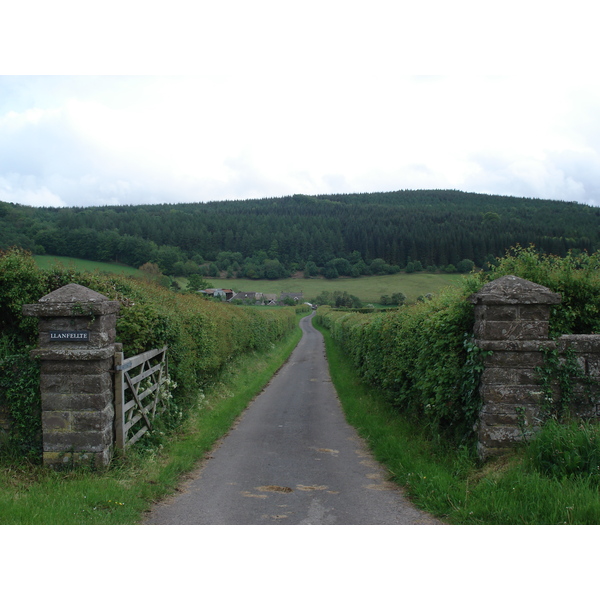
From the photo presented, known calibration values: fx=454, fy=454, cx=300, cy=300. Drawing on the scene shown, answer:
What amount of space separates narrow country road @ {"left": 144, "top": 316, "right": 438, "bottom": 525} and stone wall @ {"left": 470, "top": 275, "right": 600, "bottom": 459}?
5.45 ft

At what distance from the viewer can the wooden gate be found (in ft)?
20.6

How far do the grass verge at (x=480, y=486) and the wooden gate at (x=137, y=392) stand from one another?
3.84 meters

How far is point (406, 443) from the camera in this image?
24.5ft

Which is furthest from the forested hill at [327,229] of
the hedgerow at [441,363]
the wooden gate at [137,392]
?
the hedgerow at [441,363]

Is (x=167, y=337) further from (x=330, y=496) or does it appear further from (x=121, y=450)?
(x=330, y=496)

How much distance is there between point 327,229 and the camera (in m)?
117

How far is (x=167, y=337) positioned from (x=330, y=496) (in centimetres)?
467

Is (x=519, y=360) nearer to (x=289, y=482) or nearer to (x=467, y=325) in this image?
(x=467, y=325)

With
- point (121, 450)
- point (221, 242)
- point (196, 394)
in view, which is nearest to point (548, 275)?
point (121, 450)

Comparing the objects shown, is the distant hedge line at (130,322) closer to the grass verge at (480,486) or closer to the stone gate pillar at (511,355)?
the grass verge at (480,486)

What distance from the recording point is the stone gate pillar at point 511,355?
5.81 m

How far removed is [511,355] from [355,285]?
91147mm

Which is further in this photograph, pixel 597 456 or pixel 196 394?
pixel 196 394

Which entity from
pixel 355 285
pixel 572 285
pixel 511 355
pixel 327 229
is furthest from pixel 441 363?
pixel 327 229
